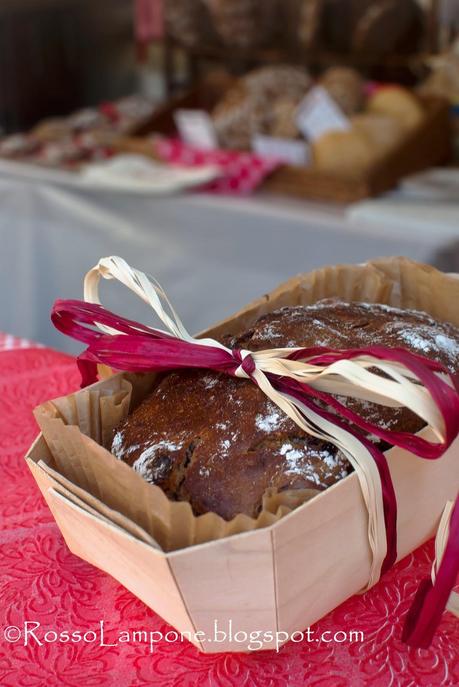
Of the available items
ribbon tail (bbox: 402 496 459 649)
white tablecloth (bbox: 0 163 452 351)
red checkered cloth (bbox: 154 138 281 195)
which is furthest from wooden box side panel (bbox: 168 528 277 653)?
red checkered cloth (bbox: 154 138 281 195)

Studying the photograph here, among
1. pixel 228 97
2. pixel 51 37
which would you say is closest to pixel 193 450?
pixel 228 97

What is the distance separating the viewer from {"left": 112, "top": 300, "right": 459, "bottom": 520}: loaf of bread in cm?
67

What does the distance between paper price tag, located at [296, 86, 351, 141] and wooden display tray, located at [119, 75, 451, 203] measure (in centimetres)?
18

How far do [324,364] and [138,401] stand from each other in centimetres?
22

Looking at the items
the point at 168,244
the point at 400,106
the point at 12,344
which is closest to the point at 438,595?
the point at 12,344

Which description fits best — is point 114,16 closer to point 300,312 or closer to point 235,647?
point 300,312

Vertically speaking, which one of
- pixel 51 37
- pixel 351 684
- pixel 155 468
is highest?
pixel 51 37

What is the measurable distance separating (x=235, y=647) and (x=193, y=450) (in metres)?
0.16

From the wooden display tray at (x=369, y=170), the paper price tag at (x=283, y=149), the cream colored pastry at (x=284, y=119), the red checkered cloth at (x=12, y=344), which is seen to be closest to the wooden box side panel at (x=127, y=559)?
the red checkered cloth at (x=12, y=344)

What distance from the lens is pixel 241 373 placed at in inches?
28.2

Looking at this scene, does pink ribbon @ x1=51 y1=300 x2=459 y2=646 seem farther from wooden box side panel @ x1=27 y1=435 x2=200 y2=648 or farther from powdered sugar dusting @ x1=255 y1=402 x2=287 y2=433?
wooden box side panel @ x1=27 y1=435 x2=200 y2=648

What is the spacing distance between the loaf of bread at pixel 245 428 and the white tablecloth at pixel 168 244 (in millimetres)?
1072

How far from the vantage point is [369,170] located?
6.80 feet

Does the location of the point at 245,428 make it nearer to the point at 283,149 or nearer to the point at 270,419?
the point at 270,419
